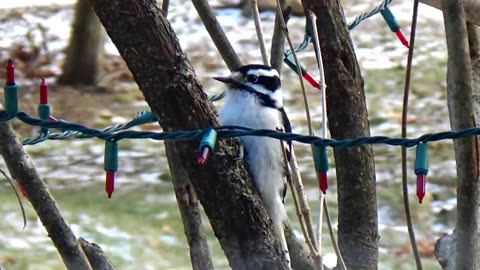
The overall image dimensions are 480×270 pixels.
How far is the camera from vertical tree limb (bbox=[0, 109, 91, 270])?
3000 mm

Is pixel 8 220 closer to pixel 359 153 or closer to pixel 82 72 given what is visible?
pixel 82 72

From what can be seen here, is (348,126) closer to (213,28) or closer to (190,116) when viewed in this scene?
(213,28)

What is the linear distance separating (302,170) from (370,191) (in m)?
4.27

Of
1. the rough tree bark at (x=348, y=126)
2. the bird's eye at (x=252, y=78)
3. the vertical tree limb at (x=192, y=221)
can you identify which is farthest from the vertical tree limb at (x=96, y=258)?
the bird's eye at (x=252, y=78)

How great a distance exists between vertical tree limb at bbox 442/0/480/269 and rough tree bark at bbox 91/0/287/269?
1.77 ft

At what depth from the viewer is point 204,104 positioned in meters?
2.54

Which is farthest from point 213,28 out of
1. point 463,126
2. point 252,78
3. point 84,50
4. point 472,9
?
point 84,50

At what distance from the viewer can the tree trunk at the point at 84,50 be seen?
9469mm

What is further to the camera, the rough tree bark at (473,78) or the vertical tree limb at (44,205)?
the rough tree bark at (473,78)

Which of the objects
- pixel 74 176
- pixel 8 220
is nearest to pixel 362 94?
pixel 8 220

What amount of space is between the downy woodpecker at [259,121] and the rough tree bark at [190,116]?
93 cm

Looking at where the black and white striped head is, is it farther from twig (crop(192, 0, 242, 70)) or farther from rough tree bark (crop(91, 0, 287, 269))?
rough tree bark (crop(91, 0, 287, 269))

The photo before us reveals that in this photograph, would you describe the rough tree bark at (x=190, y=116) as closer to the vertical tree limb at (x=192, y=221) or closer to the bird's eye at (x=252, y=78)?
the vertical tree limb at (x=192, y=221)

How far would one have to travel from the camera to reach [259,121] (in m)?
3.61
